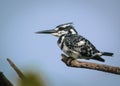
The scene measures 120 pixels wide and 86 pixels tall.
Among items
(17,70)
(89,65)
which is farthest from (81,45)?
(17,70)

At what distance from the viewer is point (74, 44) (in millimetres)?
1674

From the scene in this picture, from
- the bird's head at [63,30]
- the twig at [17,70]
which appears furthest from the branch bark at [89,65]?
the twig at [17,70]

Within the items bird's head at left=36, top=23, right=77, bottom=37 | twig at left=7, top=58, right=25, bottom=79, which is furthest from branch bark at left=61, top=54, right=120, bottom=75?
twig at left=7, top=58, right=25, bottom=79

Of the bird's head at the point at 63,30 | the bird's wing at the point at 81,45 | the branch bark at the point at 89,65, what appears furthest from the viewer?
the bird's head at the point at 63,30

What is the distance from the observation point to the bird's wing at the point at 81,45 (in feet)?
5.41

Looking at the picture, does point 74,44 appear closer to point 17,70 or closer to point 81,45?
point 81,45

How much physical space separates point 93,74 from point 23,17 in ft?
2.30

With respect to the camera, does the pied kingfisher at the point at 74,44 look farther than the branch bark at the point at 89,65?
Yes

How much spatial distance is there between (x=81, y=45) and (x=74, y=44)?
0.05 metres

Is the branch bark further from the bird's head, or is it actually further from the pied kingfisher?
the bird's head

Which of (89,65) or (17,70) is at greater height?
(17,70)

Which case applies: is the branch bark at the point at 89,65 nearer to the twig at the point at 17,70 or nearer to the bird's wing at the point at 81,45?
the bird's wing at the point at 81,45

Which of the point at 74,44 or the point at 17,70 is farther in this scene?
the point at 17,70

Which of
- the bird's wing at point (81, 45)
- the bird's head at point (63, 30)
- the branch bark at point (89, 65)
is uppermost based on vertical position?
the bird's head at point (63, 30)
